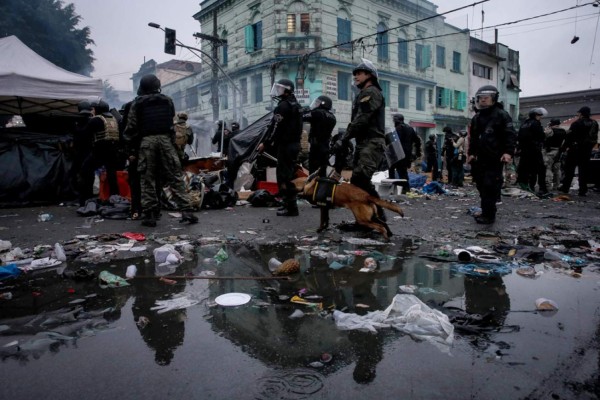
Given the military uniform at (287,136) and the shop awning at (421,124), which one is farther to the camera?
the shop awning at (421,124)

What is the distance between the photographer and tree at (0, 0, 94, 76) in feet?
69.7

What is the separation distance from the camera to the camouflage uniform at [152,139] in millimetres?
5293

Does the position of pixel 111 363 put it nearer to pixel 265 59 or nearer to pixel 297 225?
pixel 297 225

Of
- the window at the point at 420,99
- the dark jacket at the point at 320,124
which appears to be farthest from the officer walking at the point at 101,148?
the window at the point at 420,99

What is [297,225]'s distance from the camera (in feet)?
18.2

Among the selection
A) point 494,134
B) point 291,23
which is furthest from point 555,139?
point 291,23

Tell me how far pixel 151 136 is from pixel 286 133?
82.8 inches

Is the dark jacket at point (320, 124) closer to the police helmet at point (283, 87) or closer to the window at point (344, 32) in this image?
the police helmet at point (283, 87)

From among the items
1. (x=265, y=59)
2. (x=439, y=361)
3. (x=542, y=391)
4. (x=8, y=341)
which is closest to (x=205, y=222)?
(x=8, y=341)

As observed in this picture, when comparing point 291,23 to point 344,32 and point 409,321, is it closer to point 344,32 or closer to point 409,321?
point 344,32

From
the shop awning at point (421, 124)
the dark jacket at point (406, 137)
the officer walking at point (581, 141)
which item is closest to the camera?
the officer walking at point (581, 141)

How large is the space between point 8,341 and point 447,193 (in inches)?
→ 398

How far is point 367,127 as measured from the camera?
480 cm

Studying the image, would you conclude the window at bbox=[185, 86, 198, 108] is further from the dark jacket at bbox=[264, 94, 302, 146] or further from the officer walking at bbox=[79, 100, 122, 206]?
the dark jacket at bbox=[264, 94, 302, 146]
